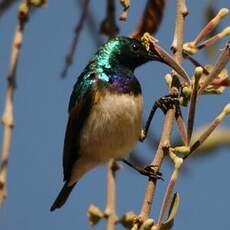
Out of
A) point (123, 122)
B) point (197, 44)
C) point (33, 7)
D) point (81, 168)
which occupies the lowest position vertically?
point (81, 168)

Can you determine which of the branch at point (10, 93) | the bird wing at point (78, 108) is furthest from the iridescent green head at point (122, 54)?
the branch at point (10, 93)

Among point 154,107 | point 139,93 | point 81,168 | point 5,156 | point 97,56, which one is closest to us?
point 5,156

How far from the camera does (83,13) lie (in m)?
2.12

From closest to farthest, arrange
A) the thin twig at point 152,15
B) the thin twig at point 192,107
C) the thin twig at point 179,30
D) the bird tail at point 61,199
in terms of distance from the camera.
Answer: the thin twig at point 192,107
the thin twig at point 179,30
the thin twig at point 152,15
the bird tail at point 61,199

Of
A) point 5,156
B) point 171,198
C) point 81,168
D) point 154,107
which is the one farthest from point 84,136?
point 171,198

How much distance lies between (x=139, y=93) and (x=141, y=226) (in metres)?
1.65

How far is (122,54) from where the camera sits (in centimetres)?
312

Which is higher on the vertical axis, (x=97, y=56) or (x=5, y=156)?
(x=97, y=56)

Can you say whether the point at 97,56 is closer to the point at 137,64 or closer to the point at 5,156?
the point at 137,64

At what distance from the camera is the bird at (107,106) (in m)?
2.97

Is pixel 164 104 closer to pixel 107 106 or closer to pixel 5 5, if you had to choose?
pixel 5 5

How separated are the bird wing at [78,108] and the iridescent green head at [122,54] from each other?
12cm

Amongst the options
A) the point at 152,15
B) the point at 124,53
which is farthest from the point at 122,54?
the point at 152,15

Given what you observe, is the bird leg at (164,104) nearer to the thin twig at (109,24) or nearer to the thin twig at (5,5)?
the thin twig at (109,24)
